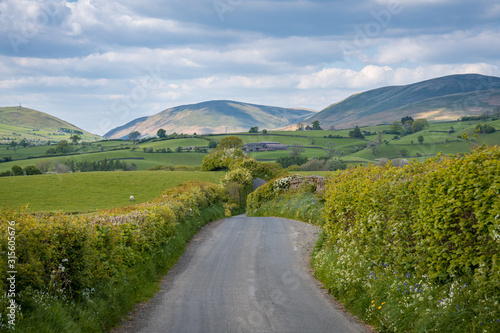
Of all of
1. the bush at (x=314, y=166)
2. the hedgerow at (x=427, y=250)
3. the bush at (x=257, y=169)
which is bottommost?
the bush at (x=314, y=166)

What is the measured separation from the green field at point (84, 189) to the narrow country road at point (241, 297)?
36984mm

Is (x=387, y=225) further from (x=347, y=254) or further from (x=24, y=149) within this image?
(x=24, y=149)

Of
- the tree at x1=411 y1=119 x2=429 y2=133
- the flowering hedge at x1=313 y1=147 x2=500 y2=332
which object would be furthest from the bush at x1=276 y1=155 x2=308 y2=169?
the flowering hedge at x1=313 y1=147 x2=500 y2=332

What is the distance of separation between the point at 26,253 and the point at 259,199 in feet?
121

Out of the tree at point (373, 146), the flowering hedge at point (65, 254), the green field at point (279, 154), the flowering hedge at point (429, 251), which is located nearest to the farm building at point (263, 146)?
the green field at point (279, 154)

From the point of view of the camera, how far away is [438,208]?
6.64m

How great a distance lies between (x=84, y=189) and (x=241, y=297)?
59266 mm

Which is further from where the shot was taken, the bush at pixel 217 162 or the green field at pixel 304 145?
the green field at pixel 304 145

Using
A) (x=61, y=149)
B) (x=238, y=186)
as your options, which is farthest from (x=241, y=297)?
(x=61, y=149)

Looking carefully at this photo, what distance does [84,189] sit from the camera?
62219mm

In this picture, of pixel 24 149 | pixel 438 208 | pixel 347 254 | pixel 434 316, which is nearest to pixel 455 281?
pixel 434 316

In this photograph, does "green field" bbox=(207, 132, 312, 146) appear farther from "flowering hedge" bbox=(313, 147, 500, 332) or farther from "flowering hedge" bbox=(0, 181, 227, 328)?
"flowering hedge" bbox=(0, 181, 227, 328)

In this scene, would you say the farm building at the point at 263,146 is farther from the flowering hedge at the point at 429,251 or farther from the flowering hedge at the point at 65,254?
the flowering hedge at the point at 429,251

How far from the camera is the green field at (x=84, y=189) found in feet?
172
